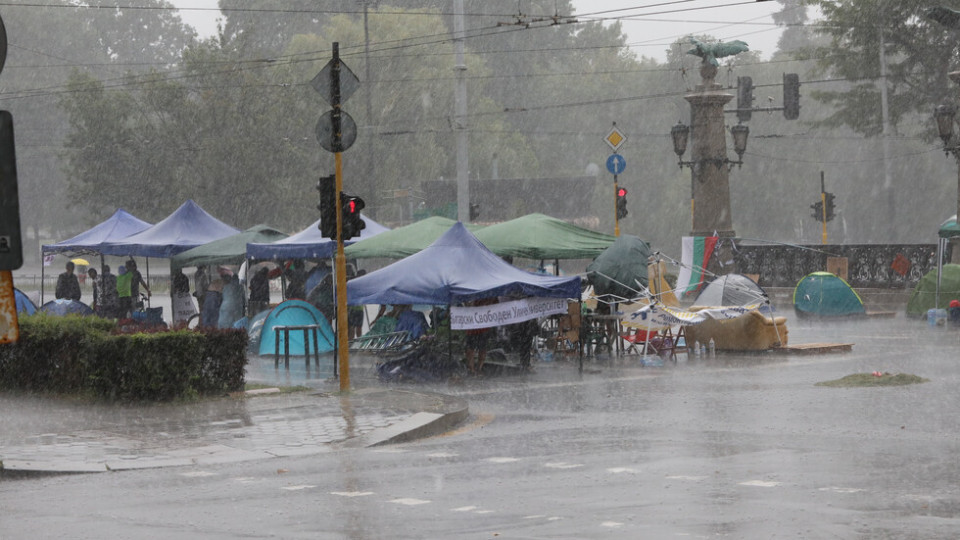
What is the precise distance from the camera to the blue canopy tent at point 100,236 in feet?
99.3

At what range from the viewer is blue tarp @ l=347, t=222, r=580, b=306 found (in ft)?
66.7

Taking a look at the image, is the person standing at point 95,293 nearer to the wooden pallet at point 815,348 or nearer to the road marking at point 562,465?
the wooden pallet at point 815,348

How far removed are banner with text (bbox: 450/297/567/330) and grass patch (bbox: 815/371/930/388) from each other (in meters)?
4.72

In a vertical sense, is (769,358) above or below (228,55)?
below

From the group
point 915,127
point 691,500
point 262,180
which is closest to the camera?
point 691,500

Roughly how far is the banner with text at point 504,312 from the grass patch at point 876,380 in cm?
472

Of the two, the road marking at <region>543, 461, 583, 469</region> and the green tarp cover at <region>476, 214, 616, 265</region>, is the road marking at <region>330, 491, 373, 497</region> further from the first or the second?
the green tarp cover at <region>476, 214, 616, 265</region>

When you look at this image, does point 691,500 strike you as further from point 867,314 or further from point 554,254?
point 867,314

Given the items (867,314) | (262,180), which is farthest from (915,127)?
(867,314)

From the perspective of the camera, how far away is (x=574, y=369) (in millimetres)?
21469

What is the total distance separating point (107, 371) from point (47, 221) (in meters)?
86.7

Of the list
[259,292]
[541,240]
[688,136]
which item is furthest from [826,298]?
[259,292]

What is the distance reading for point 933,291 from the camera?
3117 cm

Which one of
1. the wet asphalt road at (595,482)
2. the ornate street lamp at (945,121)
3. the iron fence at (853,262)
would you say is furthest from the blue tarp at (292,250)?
the iron fence at (853,262)
